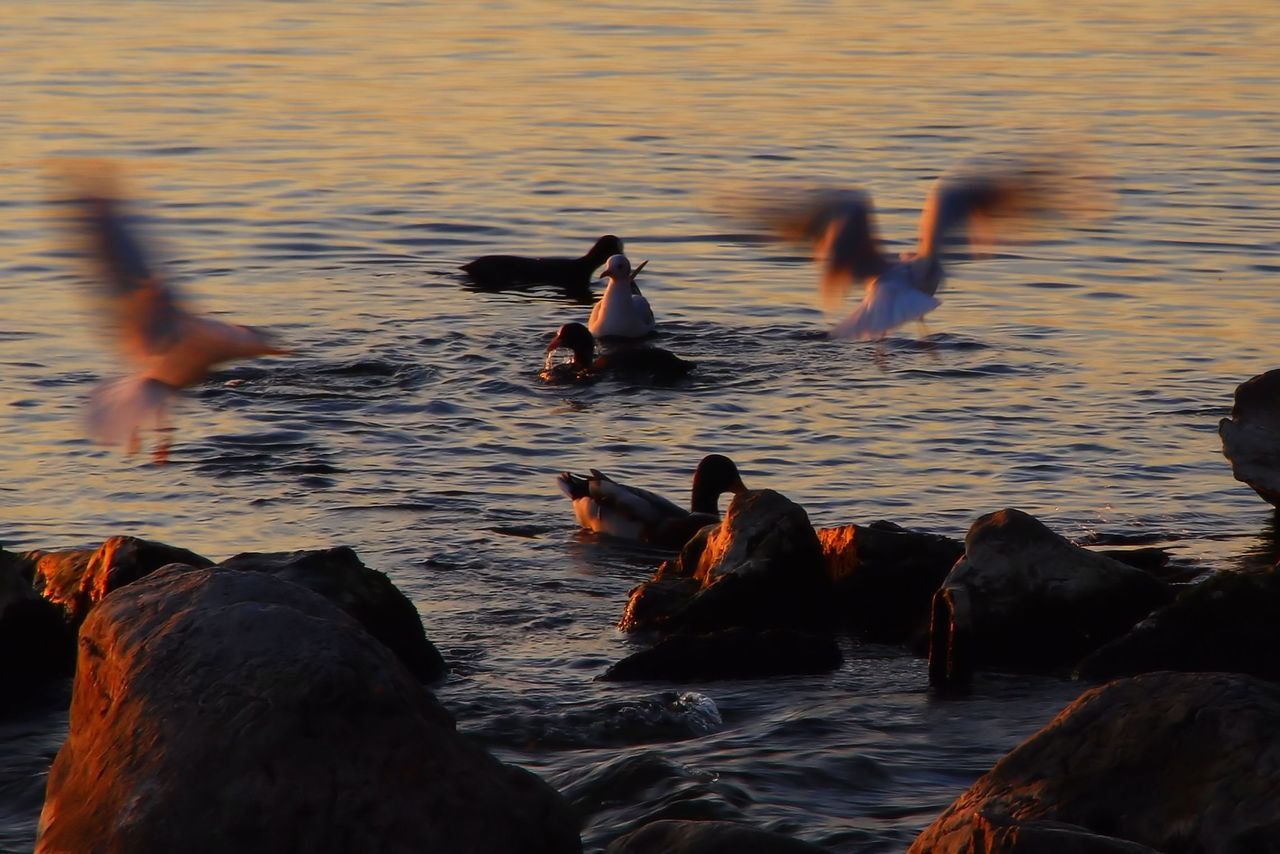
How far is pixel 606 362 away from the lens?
45.9 ft

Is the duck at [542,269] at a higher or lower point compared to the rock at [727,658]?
higher

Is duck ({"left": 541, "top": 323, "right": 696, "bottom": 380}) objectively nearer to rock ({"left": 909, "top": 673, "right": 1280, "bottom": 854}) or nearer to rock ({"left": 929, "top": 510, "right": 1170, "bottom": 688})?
rock ({"left": 929, "top": 510, "right": 1170, "bottom": 688})

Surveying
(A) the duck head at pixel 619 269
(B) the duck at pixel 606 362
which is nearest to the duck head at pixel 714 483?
(B) the duck at pixel 606 362

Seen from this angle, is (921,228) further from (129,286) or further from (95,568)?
(95,568)

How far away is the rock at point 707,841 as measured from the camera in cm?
523

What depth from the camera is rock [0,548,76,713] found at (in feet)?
25.6

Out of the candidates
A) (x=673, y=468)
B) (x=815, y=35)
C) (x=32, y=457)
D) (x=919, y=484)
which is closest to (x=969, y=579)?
(x=919, y=484)

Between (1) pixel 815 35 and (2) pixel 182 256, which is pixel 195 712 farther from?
(1) pixel 815 35

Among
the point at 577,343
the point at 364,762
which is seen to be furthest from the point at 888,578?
the point at 577,343

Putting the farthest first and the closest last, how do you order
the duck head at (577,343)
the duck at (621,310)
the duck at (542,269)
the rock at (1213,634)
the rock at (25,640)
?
the duck at (542,269) → the duck at (621,310) → the duck head at (577,343) → the rock at (25,640) → the rock at (1213,634)

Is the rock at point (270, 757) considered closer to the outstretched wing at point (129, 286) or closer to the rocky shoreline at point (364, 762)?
the rocky shoreline at point (364, 762)

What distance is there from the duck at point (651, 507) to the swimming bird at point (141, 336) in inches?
79.4

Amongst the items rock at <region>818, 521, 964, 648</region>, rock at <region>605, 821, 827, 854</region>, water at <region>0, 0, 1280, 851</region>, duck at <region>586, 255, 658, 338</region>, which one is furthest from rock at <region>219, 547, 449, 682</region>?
duck at <region>586, 255, 658, 338</region>

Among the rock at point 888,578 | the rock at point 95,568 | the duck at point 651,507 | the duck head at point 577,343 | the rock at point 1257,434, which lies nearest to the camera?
the rock at point 95,568
